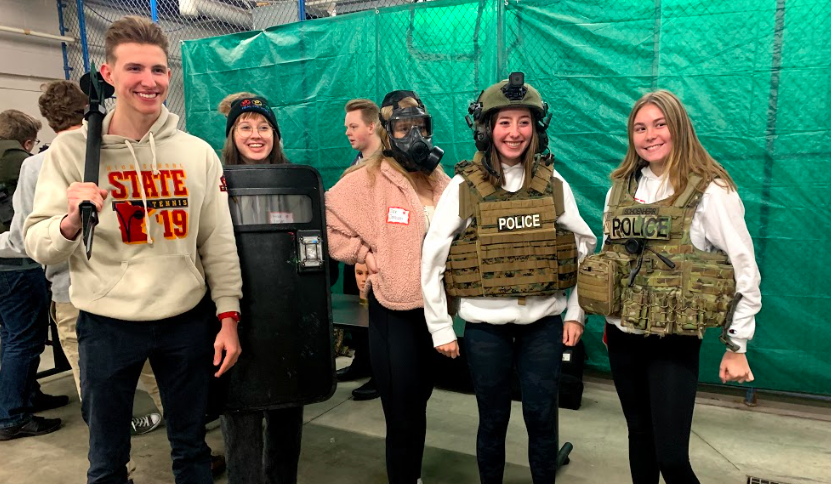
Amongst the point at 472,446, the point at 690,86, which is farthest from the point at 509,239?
the point at 690,86

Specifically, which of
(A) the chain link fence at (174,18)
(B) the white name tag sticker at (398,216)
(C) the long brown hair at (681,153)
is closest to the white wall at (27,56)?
(A) the chain link fence at (174,18)

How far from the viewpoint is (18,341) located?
3.28 meters

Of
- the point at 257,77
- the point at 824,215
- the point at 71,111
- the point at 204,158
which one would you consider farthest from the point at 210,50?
the point at 824,215

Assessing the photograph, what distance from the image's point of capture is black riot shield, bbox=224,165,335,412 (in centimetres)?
178

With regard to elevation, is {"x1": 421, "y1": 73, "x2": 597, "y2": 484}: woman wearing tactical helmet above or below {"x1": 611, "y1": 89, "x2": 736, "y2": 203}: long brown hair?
below

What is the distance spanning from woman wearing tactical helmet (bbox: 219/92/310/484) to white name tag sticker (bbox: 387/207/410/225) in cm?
38

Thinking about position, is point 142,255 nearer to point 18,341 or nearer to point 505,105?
point 505,105

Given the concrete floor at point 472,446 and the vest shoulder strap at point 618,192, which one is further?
the concrete floor at point 472,446

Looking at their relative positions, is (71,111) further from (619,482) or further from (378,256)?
(619,482)

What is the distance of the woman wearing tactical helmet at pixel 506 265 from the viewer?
1942mm

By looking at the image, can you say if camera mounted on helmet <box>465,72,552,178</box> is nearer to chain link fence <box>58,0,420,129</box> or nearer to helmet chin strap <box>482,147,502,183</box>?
helmet chin strap <box>482,147,502,183</box>

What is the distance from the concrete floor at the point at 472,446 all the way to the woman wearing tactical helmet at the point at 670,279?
1058mm

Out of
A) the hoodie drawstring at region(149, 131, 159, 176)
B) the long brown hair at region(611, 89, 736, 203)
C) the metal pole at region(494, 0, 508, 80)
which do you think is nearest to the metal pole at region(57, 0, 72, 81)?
the metal pole at region(494, 0, 508, 80)

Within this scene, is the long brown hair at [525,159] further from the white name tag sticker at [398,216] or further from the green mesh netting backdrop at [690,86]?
the green mesh netting backdrop at [690,86]
